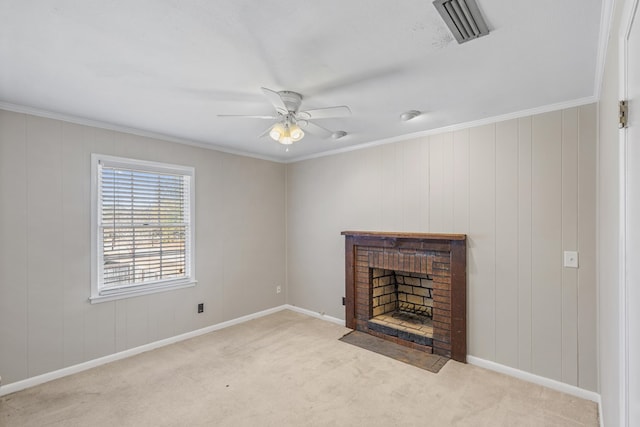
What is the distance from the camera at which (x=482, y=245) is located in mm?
3098

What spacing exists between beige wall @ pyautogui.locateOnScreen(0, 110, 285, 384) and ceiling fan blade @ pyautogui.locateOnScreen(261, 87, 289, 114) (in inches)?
81.0

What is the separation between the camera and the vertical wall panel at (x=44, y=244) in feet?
9.10

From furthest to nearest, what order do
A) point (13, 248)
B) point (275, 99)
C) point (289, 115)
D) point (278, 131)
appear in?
1. point (13, 248)
2. point (289, 115)
3. point (278, 131)
4. point (275, 99)

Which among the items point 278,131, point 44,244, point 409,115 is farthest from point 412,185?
point 44,244

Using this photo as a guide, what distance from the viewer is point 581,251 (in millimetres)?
2568

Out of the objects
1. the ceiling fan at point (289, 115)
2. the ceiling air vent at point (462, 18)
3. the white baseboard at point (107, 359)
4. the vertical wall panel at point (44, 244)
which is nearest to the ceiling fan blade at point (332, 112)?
the ceiling fan at point (289, 115)

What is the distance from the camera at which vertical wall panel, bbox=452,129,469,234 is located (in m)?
3.20

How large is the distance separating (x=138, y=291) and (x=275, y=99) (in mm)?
2694

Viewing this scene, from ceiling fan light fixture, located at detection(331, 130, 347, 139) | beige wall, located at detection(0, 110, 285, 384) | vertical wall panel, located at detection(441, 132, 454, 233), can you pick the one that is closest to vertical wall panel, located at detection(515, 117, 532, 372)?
vertical wall panel, located at detection(441, 132, 454, 233)

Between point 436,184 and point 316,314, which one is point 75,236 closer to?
point 316,314

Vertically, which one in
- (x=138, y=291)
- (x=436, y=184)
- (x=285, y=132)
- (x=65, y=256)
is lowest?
(x=138, y=291)

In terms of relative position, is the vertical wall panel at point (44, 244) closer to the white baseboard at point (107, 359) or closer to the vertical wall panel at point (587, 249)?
the white baseboard at point (107, 359)

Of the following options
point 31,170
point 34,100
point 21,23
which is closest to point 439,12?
point 21,23

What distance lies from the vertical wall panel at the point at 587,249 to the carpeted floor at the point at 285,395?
0.30m
